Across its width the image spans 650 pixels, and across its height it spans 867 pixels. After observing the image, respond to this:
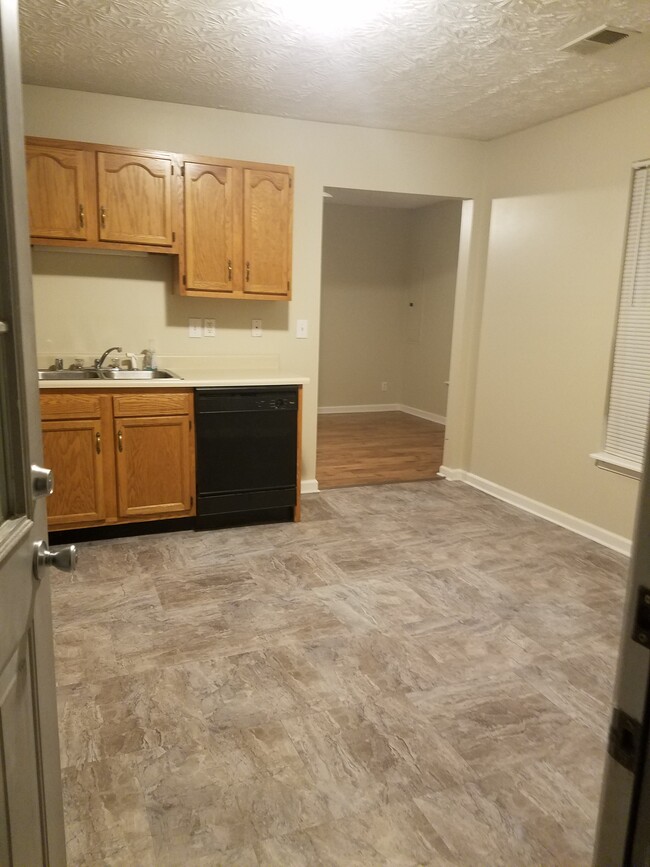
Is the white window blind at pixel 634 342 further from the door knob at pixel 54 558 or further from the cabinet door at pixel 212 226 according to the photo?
the door knob at pixel 54 558

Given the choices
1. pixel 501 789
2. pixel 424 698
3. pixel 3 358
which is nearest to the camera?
pixel 3 358

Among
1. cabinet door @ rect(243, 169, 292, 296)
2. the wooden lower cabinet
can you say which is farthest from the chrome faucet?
cabinet door @ rect(243, 169, 292, 296)

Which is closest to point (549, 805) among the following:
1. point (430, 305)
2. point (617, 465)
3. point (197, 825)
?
point (197, 825)

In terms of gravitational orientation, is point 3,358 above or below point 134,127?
below

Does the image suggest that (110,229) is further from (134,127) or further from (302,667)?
(302,667)

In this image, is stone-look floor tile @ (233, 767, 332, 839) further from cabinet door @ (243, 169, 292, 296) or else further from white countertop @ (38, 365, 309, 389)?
cabinet door @ (243, 169, 292, 296)

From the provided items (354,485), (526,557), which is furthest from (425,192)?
(526,557)

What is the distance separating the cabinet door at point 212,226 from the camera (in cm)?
369

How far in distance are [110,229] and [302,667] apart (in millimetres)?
2665

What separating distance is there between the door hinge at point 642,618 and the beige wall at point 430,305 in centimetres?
680

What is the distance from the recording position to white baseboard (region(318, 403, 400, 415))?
26.2ft

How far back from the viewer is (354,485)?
486cm

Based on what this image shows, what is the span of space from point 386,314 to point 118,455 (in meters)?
5.27

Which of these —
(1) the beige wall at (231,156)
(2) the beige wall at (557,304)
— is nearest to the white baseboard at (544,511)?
(2) the beige wall at (557,304)
